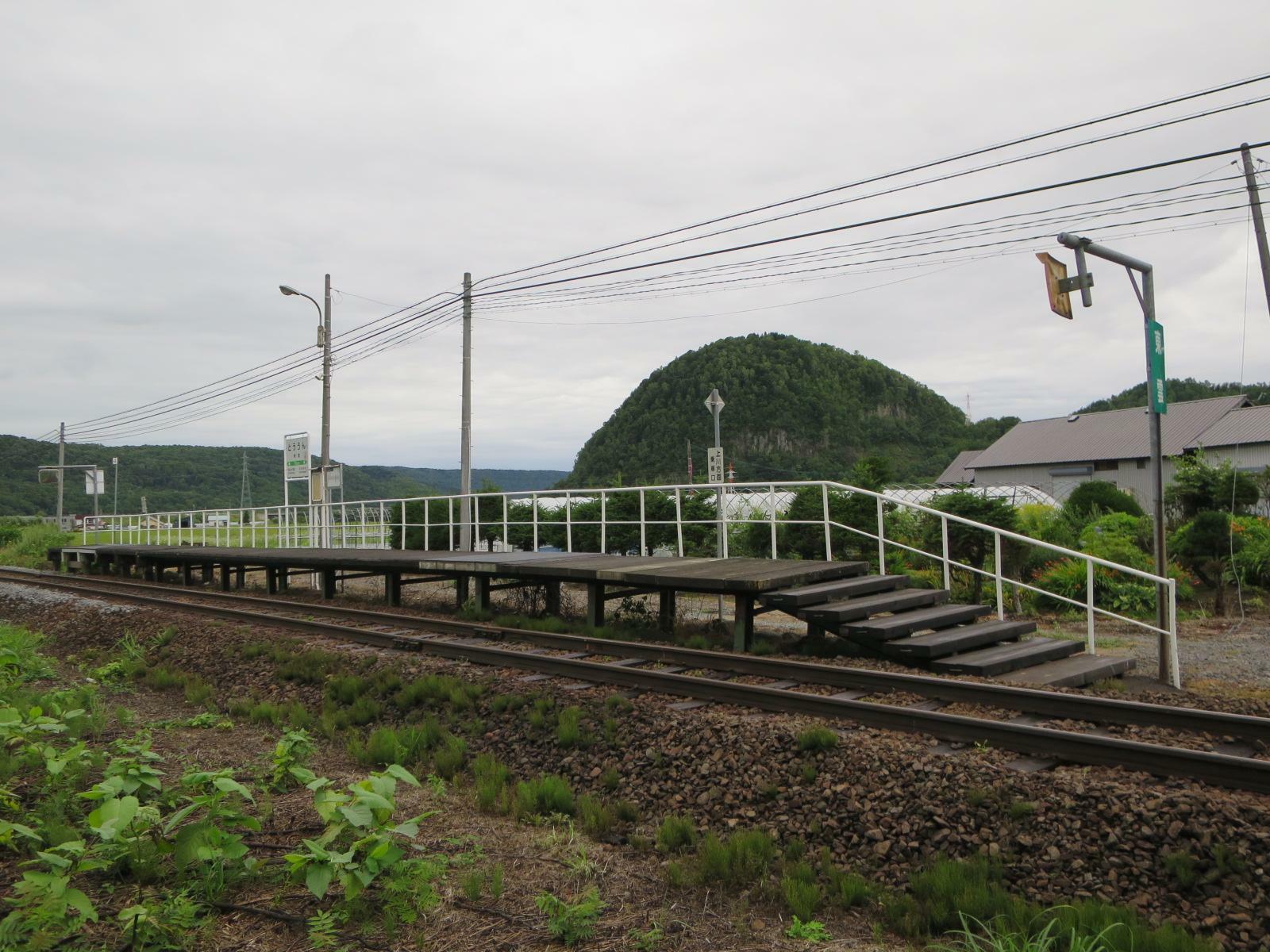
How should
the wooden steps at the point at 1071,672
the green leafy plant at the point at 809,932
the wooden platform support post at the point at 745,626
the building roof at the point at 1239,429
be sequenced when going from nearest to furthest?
the green leafy plant at the point at 809,932
the wooden steps at the point at 1071,672
the wooden platform support post at the point at 745,626
the building roof at the point at 1239,429

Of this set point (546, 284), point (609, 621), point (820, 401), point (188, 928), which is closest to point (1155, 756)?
point (188, 928)

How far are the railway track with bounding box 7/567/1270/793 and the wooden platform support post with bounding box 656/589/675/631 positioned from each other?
1.24 meters

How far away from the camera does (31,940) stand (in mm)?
3240

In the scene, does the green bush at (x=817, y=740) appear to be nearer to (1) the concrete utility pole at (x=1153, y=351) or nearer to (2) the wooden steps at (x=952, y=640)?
(2) the wooden steps at (x=952, y=640)

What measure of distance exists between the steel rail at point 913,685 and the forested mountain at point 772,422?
2561 inches

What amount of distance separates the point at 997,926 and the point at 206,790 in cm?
400

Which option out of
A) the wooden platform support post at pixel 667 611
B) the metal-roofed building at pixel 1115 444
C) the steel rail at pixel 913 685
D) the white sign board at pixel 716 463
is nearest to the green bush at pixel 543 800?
the steel rail at pixel 913 685

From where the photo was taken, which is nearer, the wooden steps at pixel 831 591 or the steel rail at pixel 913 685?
the steel rail at pixel 913 685

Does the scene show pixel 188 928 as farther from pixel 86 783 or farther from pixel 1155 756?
Result: pixel 1155 756

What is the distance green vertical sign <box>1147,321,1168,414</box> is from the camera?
27.1ft

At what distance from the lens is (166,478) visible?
83625 mm

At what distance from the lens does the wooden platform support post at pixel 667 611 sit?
10.6m

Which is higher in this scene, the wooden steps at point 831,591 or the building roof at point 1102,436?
the building roof at point 1102,436

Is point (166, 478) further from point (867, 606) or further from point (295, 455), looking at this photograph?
point (867, 606)
